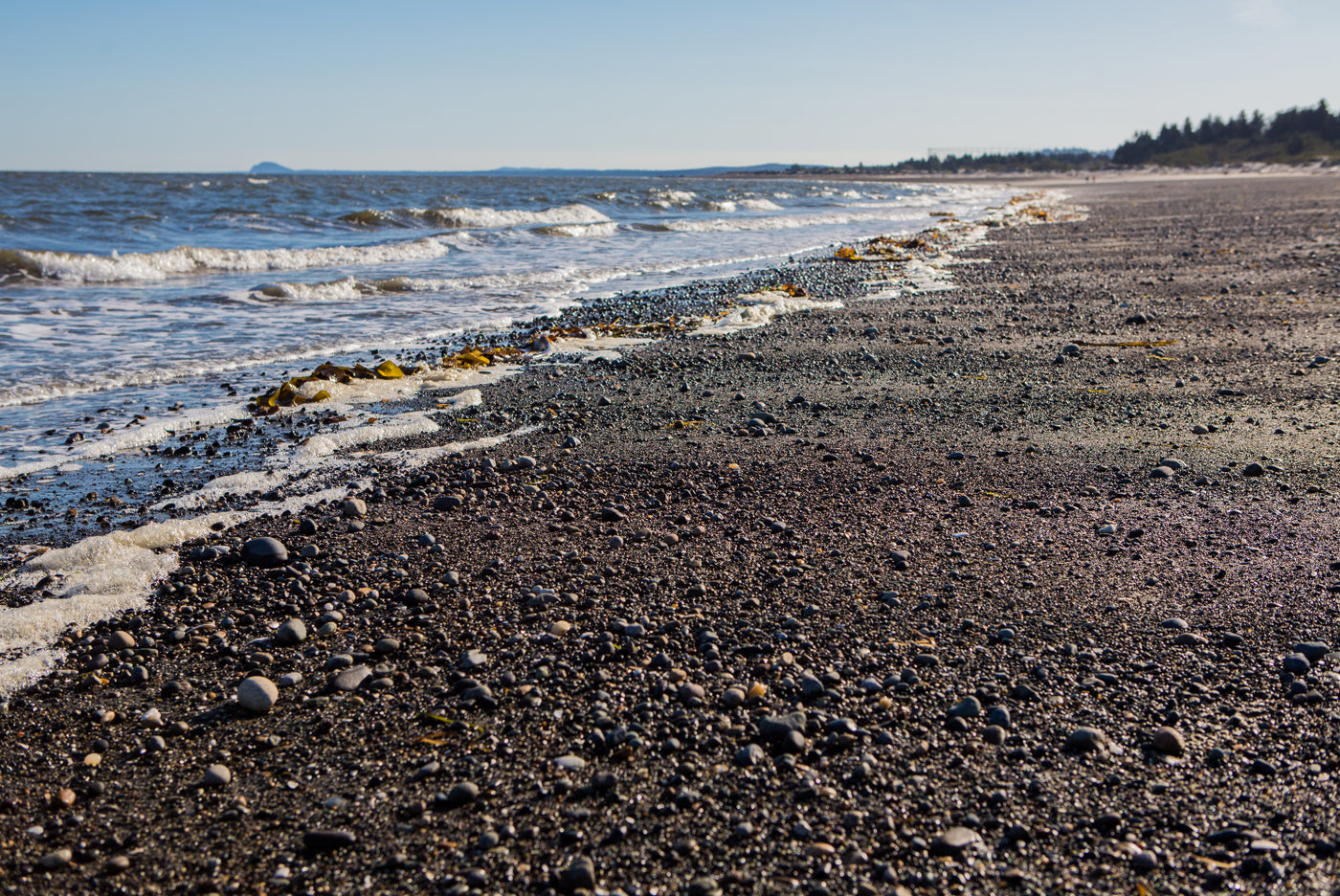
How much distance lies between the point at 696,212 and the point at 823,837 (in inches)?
1540

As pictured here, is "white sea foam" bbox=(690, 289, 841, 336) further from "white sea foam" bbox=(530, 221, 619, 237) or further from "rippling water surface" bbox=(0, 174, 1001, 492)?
"white sea foam" bbox=(530, 221, 619, 237)

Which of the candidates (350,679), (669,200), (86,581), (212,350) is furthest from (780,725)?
(669,200)

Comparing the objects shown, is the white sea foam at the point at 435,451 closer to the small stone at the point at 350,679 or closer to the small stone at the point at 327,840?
the small stone at the point at 350,679

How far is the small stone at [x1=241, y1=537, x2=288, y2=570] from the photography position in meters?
4.16

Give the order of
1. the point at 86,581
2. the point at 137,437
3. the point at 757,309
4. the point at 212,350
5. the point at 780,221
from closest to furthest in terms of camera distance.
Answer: the point at 86,581 < the point at 137,437 < the point at 212,350 < the point at 757,309 < the point at 780,221

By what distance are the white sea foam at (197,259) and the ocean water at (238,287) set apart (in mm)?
44

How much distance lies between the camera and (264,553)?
419 centimetres

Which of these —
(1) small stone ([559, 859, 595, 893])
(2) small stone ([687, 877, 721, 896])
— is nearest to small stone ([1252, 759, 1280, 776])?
(2) small stone ([687, 877, 721, 896])

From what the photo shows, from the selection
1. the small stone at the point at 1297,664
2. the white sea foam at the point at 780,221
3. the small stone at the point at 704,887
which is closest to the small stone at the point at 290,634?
the small stone at the point at 704,887

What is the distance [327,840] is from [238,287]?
14675 mm

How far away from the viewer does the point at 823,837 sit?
2326mm

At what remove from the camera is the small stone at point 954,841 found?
227 cm

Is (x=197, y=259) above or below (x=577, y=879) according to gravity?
above

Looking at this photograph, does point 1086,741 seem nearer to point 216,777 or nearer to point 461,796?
point 461,796
